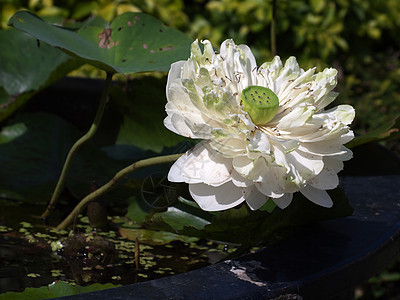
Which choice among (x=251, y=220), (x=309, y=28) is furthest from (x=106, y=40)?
(x=309, y=28)

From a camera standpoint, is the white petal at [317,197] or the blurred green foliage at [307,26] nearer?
the white petal at [317,197]

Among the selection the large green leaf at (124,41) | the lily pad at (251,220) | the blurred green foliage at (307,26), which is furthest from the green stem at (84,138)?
the blurred green foliage at (307,26)

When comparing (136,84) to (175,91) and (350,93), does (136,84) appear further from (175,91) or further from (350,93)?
(350,93)

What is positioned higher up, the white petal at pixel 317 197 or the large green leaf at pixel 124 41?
the large green leaf at pixel 124 41

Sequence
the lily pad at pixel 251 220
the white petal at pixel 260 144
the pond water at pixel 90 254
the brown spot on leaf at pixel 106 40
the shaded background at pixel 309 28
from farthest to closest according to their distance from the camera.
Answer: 1. the shaded background at pixel 309 28
2. the brown spot on leaf at pixel 106 40
3. the pond water at pixel 90 254
4. the lily pad at pixel 251 220
5. the white petal at pixel 260 144

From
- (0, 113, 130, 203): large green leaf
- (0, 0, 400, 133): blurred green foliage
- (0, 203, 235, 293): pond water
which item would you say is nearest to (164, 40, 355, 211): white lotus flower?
(0, 203, 235, 293): pond water

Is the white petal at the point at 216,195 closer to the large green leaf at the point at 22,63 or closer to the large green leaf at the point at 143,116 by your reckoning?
the large green leaf at the point at 143,116

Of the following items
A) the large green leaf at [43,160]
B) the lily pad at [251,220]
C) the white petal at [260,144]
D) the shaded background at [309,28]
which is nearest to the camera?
the white petal at [260,144]
